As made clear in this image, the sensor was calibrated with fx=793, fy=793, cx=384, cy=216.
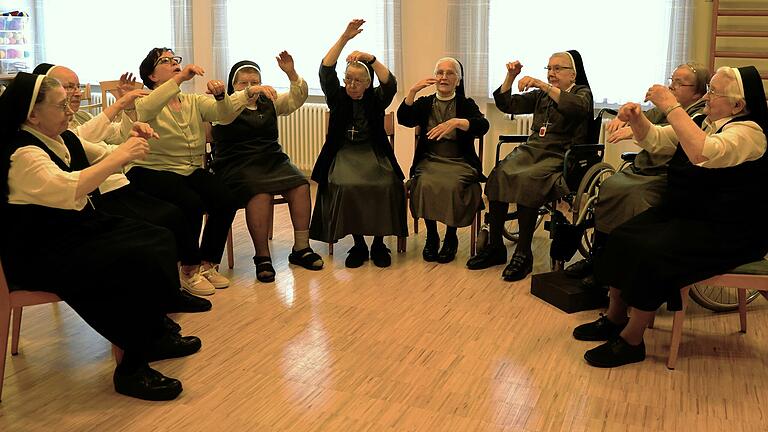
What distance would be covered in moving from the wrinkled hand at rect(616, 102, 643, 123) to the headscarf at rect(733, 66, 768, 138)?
1.24 feet

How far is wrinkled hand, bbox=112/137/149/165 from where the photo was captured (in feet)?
9.02

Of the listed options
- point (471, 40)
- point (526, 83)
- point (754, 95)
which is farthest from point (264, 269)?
point (471, 40)

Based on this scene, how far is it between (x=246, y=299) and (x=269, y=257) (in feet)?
1.54

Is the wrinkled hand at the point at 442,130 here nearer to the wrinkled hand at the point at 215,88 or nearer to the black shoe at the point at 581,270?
the black shoe at the point at 581,270

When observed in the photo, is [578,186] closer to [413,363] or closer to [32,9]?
Answer: [413,363]

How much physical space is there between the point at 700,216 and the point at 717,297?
3.24 ft

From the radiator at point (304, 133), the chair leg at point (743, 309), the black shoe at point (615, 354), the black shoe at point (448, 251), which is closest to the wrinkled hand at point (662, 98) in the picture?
the black shoe at point (615, 354)

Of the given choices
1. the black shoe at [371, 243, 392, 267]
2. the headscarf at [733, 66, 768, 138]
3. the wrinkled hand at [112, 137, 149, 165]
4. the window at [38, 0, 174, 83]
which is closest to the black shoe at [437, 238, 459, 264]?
the black shoe at [371, 243, 392, 267]

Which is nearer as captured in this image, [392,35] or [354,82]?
[354,82]

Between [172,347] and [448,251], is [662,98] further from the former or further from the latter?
[172,347]

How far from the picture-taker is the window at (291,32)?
6473mm

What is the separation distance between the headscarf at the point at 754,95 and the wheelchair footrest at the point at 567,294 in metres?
1.15

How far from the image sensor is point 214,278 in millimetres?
4086

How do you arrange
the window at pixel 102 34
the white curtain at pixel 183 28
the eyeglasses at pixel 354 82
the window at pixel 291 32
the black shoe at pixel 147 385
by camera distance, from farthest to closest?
the window at pixel 102 34
the white curtain at pixel 183 28
the window at pixel 291 32
the eyeglasses at pixel 354 82
the black shoe at pixel 147 385
